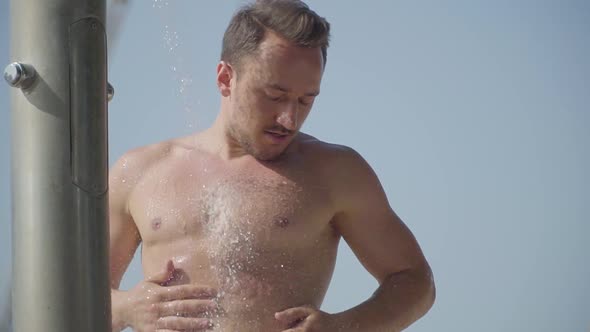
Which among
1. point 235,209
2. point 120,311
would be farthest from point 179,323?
point 235,209

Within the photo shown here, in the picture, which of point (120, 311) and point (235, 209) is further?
point (235, 209)

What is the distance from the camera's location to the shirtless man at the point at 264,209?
112 centimetres

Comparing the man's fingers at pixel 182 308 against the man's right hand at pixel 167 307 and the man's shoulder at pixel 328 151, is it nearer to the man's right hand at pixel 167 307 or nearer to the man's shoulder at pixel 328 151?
the man's right hand at pixel 167 307

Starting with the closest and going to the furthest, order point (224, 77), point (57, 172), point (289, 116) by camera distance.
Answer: point (57, 172)
point (289, 116)
point (224, 77)

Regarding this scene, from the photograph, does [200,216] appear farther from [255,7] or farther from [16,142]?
[16,142]

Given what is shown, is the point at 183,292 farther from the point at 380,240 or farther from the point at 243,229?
the point at 380,240

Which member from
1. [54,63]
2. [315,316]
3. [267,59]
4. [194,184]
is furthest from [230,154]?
[54,63]

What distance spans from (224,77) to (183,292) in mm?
385

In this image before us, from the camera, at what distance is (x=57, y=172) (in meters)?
0.49

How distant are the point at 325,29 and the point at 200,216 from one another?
331 millimetres

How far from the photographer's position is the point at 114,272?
1.25 meters

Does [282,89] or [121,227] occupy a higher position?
[282,89]

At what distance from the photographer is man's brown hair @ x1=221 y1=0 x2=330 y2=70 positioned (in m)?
1.13

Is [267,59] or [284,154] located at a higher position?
[267,59]
